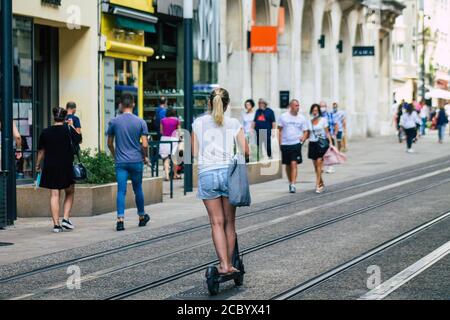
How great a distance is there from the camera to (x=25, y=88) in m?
24.2

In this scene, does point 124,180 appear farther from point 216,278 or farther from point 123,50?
point 123,50

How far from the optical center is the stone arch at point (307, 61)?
48.0m

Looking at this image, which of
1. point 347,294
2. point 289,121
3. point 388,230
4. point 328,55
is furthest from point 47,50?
point 328,55

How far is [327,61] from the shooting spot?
51469 mm

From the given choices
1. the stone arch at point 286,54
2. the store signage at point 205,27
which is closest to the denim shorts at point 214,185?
the store signage at point 205,27

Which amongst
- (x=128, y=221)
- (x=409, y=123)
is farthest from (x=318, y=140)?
(x=409, y=123)

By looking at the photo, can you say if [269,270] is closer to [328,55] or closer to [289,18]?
[289,18]

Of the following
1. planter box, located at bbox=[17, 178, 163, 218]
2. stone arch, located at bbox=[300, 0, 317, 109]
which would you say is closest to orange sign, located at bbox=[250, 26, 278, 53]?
stone arch, located at bbox=[300, 0, 317, 109]

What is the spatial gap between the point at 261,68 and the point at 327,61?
1031 cm

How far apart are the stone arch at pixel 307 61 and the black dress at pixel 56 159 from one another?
32.1 metres

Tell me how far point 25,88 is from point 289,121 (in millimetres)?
5631

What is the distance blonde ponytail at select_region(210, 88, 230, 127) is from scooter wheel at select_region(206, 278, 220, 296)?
143 centimetres

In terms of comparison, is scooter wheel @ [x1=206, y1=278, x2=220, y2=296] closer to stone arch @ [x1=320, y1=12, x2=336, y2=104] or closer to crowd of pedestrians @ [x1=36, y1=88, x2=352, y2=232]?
crowd of pedestrians @ [x1=36, y1=88, x2=352, y2=232]
